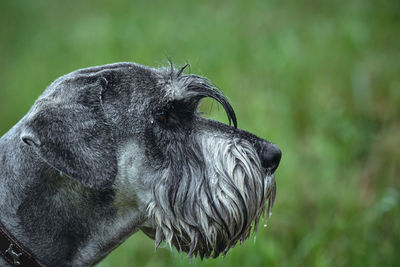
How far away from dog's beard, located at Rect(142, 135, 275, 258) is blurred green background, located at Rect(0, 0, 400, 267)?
2.71ft

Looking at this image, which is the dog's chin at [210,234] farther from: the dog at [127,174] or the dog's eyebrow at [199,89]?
the dog's eyebrow at [199,89]

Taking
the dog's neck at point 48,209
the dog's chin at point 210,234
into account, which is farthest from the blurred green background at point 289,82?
the dog's neck at point 48,209

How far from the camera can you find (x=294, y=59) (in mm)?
5910

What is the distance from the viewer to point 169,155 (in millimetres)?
2625

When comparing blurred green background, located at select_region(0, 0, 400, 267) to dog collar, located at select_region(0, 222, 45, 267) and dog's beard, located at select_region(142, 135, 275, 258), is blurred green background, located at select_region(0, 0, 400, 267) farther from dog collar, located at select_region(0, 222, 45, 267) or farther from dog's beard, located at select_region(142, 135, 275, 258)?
dog collar, located at select_region(0, 222, 45, 267)

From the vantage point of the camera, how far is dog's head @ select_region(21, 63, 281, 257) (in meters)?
2.53

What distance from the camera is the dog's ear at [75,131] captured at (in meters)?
2.29

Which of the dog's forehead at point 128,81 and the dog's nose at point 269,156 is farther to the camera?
the dog's nose at point 269,156

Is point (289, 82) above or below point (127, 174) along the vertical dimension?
below

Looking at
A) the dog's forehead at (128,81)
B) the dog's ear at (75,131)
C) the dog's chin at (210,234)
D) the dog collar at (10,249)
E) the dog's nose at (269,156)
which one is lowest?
the dog's chin at (210,234)

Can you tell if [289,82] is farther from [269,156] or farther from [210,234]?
[210,234]

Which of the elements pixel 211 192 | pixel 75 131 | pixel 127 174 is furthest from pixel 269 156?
pixel 75 131

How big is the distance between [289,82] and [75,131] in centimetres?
372

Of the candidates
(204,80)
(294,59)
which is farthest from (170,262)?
(294,59)
